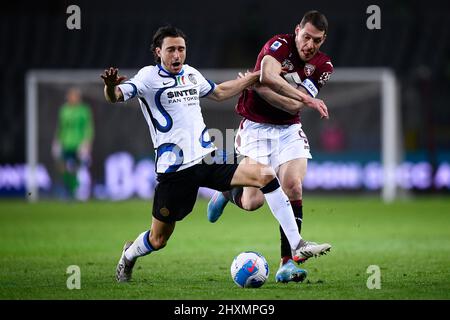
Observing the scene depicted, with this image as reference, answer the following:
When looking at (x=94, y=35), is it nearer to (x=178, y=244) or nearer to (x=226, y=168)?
(x=178, y=244)

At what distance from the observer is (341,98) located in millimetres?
19219

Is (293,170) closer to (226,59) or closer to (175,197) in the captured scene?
(175,197)

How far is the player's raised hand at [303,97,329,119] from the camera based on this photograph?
7309 millimetres

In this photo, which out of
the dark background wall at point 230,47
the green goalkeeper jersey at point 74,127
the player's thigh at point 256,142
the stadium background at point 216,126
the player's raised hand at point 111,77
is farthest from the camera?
the dark background wall at point 230,47

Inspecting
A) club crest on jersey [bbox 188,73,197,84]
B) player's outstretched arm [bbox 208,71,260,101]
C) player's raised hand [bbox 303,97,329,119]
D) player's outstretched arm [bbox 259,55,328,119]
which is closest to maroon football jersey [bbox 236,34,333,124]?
player's outstretched arm [bbox 259,55,328,119]

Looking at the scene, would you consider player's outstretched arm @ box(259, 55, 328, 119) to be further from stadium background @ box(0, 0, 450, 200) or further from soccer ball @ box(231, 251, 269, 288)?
stadium background @ box(0, 0, 450, 200)

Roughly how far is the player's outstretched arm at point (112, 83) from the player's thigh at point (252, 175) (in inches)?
41.9

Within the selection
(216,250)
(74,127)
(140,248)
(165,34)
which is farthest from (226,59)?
(140,248)

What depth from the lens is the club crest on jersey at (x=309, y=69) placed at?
8258 millimetres

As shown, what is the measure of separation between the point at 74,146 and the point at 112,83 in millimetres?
11552

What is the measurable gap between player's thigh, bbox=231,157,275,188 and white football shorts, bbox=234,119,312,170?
2.86 feet

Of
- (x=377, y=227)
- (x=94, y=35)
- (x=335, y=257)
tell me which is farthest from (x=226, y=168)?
(x=94, y=35)

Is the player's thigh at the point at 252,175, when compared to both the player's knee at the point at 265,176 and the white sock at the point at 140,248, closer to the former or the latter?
the player's knee at the point at 265,176

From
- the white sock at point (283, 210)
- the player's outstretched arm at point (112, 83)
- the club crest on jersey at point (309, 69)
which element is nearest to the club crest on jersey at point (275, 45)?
the club crest on jersey at point (309, 69)
